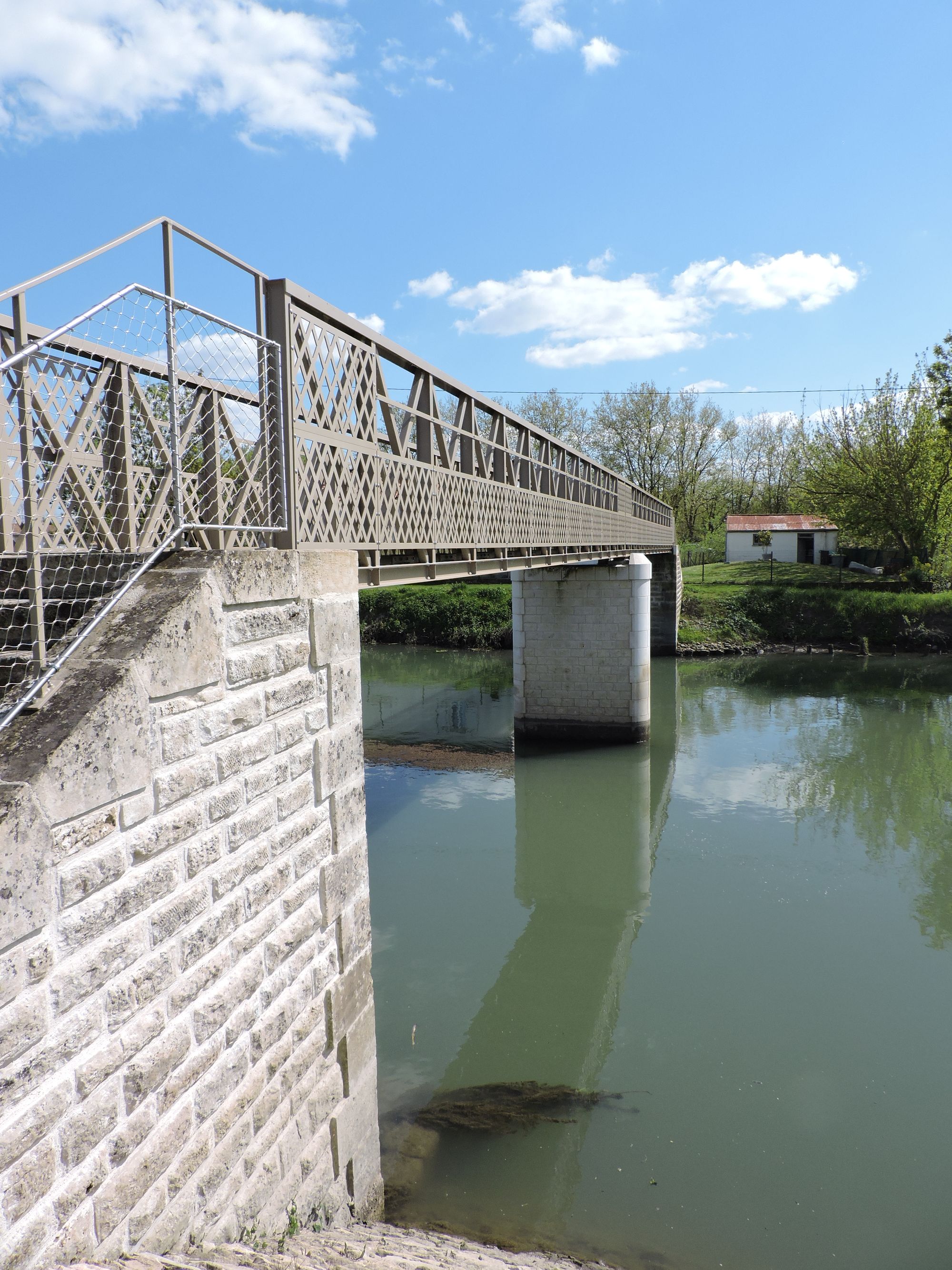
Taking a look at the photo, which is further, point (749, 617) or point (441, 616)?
point (441, 616)

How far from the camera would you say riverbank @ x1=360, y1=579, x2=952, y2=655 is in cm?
3200

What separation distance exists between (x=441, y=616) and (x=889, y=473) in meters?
19.8

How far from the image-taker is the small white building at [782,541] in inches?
1868

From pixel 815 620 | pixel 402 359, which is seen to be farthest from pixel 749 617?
pixel 402 359

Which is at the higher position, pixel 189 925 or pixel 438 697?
pixel 189 925

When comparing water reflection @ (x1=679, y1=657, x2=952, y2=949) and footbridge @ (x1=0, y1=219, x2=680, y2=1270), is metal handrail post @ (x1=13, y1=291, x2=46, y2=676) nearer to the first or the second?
footbridge @ (x1=0, y1=219, x2=680, y2=1270)

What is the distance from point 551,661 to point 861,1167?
1292 cm

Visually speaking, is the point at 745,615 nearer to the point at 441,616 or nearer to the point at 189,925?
the point at 441,616

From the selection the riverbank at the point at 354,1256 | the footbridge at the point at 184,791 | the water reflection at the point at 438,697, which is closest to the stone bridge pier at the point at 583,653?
the water reflection at the point at 438,697

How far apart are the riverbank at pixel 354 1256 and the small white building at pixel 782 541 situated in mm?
45667

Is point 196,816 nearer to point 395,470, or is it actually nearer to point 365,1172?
point 365,1172

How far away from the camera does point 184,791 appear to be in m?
3.61

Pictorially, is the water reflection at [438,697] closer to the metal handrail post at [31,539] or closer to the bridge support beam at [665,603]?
the bridge support beam at [665,603]

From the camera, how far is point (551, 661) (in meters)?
18.3
